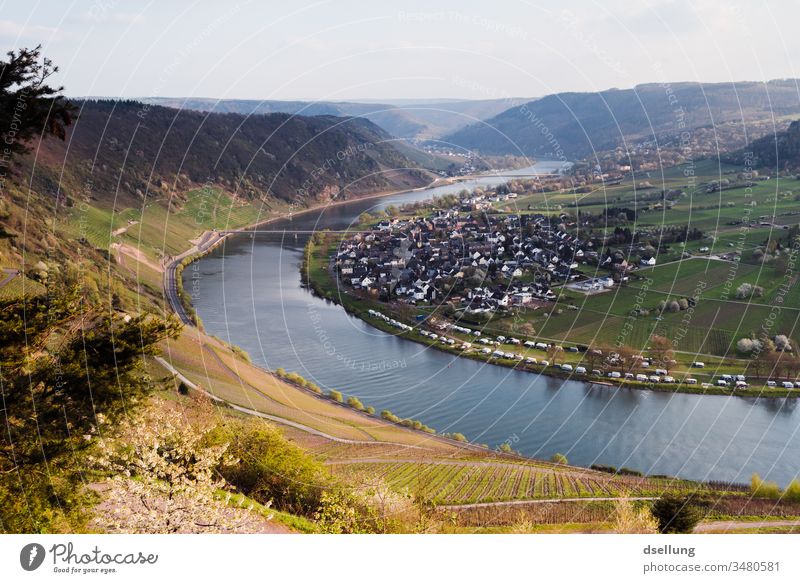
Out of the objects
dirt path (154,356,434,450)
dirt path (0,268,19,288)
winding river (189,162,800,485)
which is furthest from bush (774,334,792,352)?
dirt path (0,268,19,288)

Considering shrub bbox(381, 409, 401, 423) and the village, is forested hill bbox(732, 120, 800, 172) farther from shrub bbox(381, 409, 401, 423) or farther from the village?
shrub bbox(381, 409, 401, 423)

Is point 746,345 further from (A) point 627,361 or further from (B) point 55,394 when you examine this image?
(B) point 55,394

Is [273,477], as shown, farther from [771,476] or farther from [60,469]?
[771,476]

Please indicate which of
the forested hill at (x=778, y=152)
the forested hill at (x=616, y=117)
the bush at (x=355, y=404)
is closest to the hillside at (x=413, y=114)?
the forested hill at (x=616, y=117)

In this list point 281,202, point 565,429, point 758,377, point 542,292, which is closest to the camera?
point 565,429

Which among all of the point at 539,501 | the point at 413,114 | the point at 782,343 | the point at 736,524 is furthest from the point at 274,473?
the point at 413,114

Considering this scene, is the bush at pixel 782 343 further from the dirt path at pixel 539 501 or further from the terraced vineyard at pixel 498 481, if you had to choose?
the dirt path at pixel 539 501

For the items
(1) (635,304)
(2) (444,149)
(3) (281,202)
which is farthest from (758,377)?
(2) (444,149)
